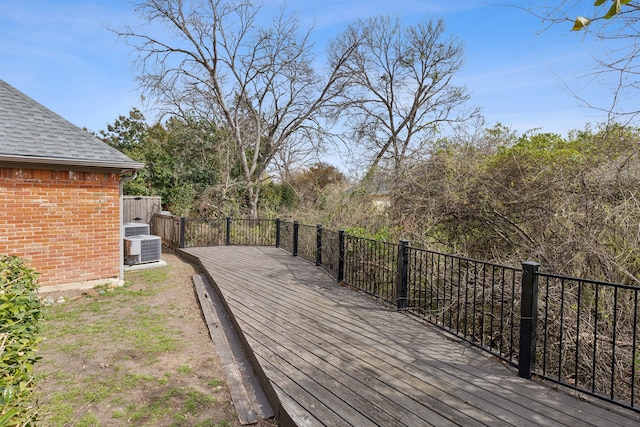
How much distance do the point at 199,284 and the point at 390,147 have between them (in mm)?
13087

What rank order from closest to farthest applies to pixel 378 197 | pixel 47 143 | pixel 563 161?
pixel 563 161, pixel 47 143, pixel 378 197

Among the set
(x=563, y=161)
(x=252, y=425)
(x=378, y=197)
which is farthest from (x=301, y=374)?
(x=378, y=197)

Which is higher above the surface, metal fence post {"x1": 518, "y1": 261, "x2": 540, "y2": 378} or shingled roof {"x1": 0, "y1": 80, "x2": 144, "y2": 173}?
shingled roof {"x1": 0, "y1": 80, "x2": 144, "y2": 173}

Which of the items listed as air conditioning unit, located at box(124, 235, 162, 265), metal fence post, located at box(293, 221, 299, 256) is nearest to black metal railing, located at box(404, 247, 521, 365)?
metal fence post, located at box(293, 221, 299, 256)

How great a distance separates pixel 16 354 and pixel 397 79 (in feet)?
62.3

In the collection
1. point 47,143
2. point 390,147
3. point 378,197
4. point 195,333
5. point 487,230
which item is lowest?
point 195,333

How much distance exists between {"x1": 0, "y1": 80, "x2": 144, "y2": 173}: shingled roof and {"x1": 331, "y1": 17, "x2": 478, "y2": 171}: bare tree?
502 inches

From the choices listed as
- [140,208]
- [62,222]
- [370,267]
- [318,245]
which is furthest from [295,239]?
[140,208]

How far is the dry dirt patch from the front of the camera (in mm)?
2783

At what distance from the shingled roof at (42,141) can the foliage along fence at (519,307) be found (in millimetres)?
4738

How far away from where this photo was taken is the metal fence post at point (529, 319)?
113 inches

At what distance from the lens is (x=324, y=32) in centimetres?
1680

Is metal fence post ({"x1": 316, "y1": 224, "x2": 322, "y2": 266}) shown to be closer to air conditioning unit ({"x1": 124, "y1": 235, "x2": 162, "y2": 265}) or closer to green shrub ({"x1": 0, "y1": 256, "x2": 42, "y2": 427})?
air conditioning unit ({"x1": 124, "y1": 235, "x2": 162, "y2": 265})

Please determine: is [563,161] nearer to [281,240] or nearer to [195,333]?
[195,333]
